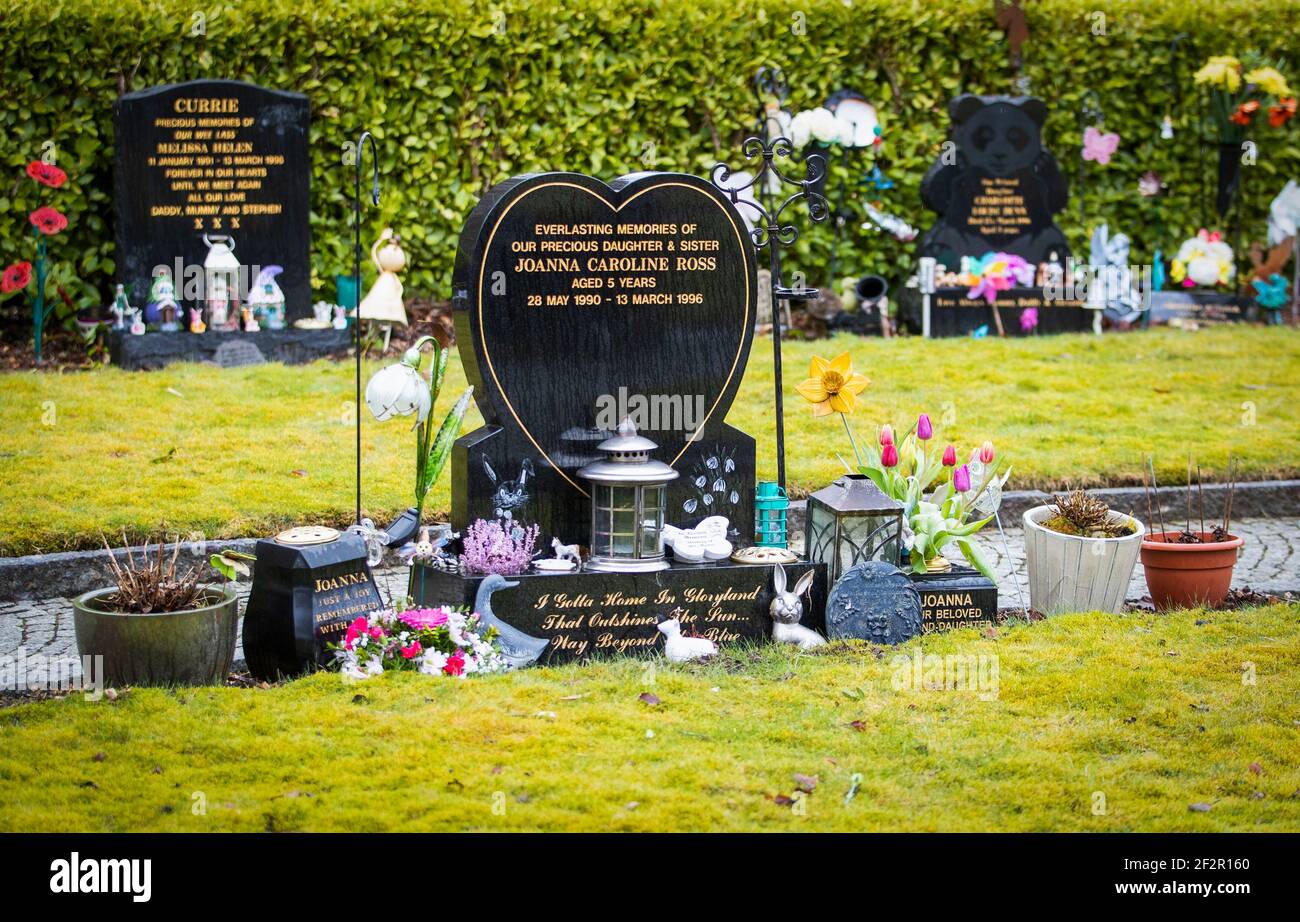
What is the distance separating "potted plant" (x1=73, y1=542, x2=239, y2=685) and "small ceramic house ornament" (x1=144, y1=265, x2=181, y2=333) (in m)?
6.15

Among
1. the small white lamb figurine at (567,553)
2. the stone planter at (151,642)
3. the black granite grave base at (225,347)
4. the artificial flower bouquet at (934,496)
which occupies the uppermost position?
the black granite grave base at (225,347)

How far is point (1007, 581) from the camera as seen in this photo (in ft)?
28.2

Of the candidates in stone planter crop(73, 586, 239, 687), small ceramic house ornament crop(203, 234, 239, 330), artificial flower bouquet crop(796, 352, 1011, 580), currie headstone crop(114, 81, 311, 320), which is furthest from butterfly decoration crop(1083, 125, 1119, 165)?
stone planter crop(73, 586, 239, 687)

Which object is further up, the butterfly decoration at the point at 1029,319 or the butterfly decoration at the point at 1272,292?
the butterfly decoration at the point at 1272,292

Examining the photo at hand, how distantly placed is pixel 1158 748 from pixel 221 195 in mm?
9187

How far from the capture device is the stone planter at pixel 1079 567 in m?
7.69

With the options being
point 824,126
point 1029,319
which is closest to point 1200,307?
point 1029,319

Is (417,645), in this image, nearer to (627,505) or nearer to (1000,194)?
(627,505)

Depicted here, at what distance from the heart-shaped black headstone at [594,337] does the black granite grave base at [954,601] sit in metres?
0.95

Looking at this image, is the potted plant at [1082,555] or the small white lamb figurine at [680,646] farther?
the potted plant at [1082,555]

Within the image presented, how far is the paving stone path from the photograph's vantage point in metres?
7.39

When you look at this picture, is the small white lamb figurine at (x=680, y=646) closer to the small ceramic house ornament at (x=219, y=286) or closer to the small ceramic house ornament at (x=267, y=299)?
the small ceramic house ornament at (x=267, y=299)

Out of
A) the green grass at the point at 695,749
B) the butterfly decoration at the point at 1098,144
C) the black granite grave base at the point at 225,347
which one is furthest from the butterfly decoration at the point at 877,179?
the green grass at the point at 695,749

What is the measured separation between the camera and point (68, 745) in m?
5.74
